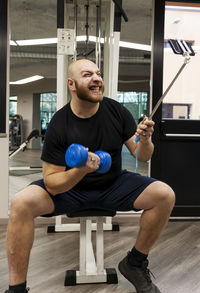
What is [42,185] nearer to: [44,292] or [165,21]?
[44,292]

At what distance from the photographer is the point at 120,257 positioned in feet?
6.37

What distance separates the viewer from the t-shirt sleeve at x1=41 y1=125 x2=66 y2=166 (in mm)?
1425

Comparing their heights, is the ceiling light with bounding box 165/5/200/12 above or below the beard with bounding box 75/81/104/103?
above

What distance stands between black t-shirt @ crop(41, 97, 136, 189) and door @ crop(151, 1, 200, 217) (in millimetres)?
1206

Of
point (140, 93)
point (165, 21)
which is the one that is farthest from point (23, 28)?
point (140, 93)

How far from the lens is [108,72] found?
2393 mm

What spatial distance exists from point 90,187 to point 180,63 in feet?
6.19

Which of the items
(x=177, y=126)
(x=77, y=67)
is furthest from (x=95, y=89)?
(x=177, y=126)

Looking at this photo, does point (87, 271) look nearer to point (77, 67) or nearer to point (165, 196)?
point (165, 196)

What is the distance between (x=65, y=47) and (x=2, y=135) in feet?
3.00

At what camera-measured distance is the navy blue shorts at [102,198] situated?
1.45 metres

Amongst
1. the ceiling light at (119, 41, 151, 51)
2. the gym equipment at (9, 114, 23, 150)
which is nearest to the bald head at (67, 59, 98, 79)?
the ceiling light at (119, 41, 151, 51)

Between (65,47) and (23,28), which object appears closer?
(65,47)

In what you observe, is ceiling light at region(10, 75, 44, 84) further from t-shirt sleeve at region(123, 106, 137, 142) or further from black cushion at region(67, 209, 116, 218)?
black cushion at region(67, 209, 116, 218)
